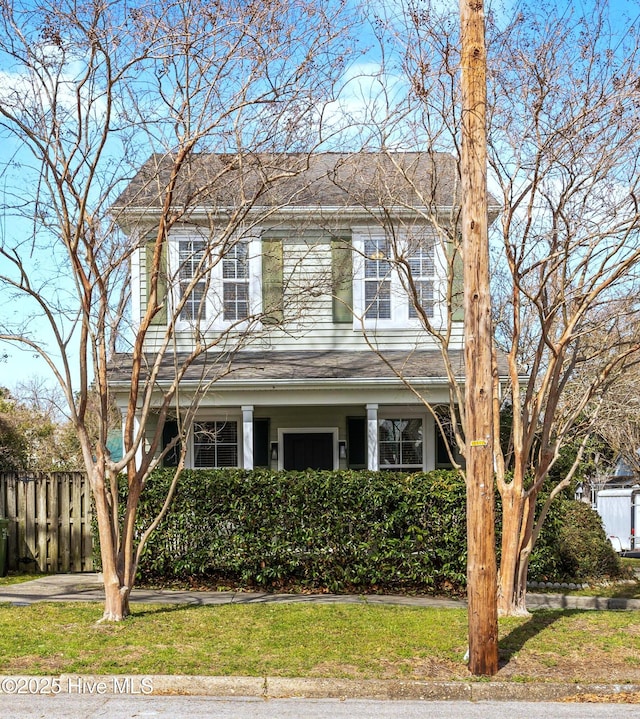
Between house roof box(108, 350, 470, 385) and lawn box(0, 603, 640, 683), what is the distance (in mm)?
5676

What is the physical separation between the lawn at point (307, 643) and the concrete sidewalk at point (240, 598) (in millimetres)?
934

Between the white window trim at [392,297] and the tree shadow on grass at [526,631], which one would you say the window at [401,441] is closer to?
the white window trim at [392,297]

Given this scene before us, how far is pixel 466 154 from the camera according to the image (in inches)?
333

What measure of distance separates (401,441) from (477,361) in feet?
32.7

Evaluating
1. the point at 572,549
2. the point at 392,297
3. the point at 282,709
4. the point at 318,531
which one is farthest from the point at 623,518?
the point at 282,709

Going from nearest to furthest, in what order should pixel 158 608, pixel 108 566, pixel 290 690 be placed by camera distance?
pixel 290 690
pixel 108 566
pixel 158 608

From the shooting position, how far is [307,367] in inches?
648

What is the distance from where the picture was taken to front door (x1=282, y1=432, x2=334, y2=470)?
18.2 meters

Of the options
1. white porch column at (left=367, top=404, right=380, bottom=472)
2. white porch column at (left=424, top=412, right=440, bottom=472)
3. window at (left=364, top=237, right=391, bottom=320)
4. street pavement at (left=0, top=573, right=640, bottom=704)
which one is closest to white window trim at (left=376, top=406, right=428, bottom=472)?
white porch column at (left=424, top=412, right=440, bottom=472)

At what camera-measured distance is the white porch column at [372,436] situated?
53.1 feet

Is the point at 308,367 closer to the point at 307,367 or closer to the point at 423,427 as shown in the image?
the point at 307,367

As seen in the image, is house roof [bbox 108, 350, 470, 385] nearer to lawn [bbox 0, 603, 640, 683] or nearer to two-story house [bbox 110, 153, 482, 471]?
two-story house [bbox 110, 153, 482, 471]

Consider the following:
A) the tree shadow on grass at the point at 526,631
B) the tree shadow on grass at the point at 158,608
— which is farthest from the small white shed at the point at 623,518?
the tree shadow on grass at the point at 158,608

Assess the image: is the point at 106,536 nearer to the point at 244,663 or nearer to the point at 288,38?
the point at 244,663
